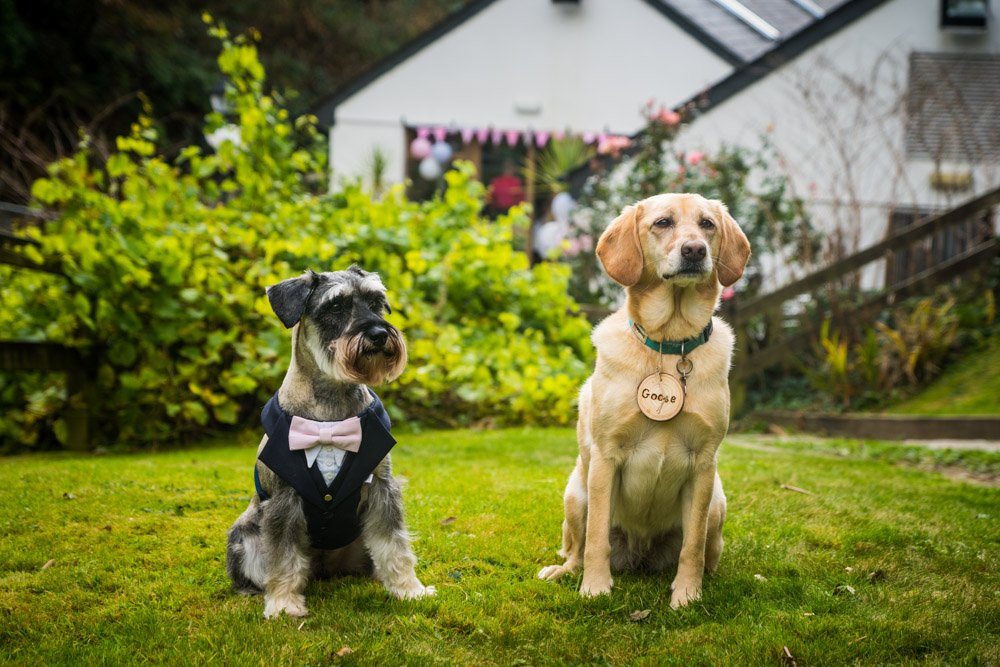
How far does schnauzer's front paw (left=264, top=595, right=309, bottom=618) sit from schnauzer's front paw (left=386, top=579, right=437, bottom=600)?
39cm

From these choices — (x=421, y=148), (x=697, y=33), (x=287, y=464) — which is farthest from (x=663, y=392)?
(x=697, y=33)

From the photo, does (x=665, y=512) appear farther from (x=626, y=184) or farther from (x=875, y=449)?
(x=626, y=184)

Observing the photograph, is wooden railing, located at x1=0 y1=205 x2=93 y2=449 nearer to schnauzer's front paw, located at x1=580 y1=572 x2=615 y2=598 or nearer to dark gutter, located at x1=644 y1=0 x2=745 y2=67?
schnauzer's front paw, located at x1=580 y1=572 x2=615 y2=598

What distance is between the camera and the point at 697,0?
19.6 meters

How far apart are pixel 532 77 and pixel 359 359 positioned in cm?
1425

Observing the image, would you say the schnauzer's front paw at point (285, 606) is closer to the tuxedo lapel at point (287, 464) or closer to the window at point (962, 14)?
the tuxedo lapel at point (287, 464)

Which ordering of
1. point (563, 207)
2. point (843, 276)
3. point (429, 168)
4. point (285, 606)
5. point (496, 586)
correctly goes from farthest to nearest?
point (429, 168) < point (563, 207) < point (843, 276) < point (496, 586) < point (285, 606)

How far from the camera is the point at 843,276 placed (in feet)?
33.8

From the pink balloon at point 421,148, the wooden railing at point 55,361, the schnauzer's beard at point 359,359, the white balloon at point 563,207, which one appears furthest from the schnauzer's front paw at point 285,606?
the pink balloon at point 421,148

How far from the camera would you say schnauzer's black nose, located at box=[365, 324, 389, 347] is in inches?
129

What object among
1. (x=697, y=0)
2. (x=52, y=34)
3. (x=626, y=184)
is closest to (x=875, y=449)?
(x=626, y=184)

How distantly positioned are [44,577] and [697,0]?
2004 centimetres

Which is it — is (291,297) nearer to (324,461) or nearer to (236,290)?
(324,461)

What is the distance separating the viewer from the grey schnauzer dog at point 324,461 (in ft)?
10.3
